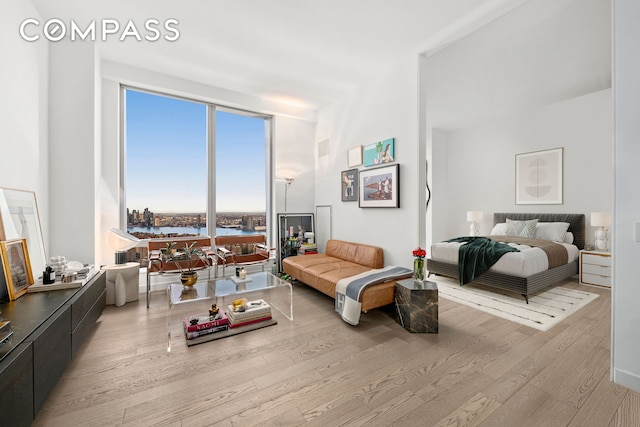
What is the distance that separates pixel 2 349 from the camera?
1294mm

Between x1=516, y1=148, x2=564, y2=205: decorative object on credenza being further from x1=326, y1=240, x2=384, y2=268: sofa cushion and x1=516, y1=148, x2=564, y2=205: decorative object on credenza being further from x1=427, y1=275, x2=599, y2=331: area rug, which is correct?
x1=326, y1=240, x2=384, y2=268: sofa cushion

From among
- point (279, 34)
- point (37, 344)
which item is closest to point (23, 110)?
point (37, 344)

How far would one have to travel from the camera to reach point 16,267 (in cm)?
209

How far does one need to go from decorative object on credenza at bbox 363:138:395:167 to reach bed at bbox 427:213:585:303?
5.84ft

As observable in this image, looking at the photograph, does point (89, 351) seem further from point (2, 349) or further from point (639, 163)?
point (639, 163)

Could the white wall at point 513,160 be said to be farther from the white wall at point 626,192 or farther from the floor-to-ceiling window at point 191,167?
the floor-to-ceiling window at point 191,167

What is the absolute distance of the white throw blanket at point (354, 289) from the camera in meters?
2.69

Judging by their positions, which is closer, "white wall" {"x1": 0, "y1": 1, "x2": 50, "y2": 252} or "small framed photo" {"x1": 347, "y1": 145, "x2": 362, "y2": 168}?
"white wall" {"x1": 0, "y1": 1, "x2": 50, "y2": 252}

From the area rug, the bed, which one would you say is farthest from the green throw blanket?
the area rug

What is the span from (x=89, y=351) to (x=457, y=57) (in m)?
5.09

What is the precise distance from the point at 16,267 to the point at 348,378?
106 inches

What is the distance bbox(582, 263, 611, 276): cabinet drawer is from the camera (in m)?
3.94

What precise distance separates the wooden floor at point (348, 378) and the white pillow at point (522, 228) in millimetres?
2457

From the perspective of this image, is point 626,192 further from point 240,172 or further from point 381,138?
point 240,172
